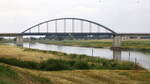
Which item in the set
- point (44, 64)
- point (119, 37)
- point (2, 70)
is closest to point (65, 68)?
point (44, 64)

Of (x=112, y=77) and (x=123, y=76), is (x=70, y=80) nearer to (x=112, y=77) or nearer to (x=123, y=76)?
(x=112, y=77)

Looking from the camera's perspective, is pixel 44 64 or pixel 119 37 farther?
pixel 119 37

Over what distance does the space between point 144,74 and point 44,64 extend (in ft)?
30.2

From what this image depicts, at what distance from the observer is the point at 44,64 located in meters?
25.1

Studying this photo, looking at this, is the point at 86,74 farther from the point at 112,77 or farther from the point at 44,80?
the point at 44,80

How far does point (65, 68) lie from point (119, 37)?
9180 cm

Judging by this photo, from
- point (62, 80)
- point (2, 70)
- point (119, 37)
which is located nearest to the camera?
point (2, 70)

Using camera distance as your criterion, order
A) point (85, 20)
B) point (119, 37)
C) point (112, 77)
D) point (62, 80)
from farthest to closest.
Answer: point (85, 20) → point (119, 37) → point (112, 77) → point (62, 80)

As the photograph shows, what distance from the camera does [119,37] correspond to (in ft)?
374

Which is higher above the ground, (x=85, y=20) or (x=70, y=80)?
(x=85, y=20)

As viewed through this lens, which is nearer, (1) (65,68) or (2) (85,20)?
(1) (65,68)

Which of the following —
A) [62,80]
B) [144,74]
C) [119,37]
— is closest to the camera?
[62,80]

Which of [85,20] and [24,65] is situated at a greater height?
[85,20]

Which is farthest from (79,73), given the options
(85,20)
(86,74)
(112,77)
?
(85,20)
